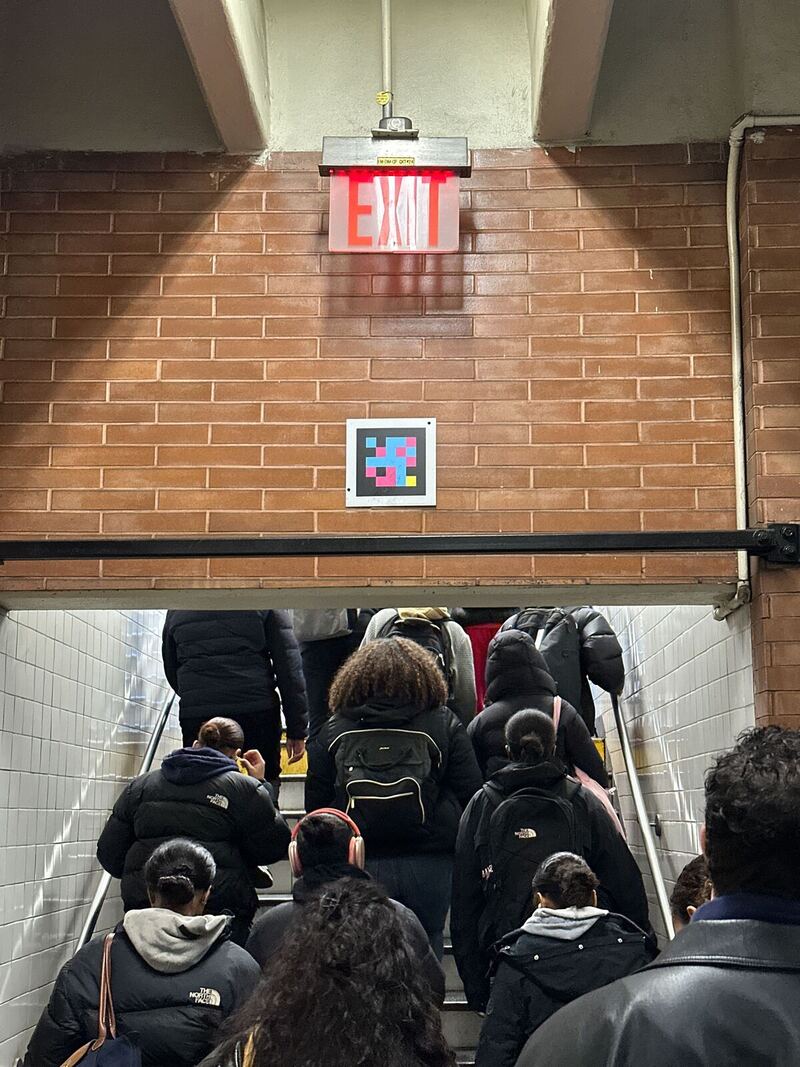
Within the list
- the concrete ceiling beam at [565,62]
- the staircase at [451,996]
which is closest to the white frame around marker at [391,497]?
the concrete ceiling beam at [565,62]

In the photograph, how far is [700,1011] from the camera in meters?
A: 1.75

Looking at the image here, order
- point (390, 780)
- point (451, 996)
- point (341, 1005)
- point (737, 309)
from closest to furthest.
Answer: point (341, 1005)
point (737, 309)
point (390, 780)
point (451, 996)

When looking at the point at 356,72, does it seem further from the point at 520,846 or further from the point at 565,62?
the point at 520,846

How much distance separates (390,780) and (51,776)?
1350mm

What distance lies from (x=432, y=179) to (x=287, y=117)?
62 cm

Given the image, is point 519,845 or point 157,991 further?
point 519,845

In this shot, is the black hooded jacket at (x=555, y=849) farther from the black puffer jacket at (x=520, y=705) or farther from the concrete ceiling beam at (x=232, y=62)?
the concrete ceiling beam at (x=232, y=62)

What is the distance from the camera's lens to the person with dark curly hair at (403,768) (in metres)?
4.89

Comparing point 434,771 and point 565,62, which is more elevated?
point 565,62

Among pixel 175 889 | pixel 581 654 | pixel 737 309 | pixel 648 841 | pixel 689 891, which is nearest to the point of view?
pixel 689 891

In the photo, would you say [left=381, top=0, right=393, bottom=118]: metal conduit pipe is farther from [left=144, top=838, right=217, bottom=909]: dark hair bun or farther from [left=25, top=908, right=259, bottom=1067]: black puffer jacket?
[left=25, top=908, right=259, bottom=1067]: black puffer jacket

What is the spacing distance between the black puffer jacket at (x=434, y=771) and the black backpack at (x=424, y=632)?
0.86m

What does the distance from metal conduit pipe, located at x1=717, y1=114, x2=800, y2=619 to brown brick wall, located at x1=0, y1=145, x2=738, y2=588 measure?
0.14 ft

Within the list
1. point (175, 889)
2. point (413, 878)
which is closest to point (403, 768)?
point (413, 878)
